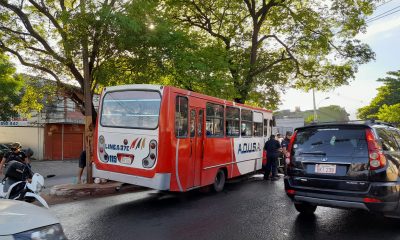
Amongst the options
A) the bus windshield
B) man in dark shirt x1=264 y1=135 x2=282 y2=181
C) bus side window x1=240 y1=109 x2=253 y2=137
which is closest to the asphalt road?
the bus windshield

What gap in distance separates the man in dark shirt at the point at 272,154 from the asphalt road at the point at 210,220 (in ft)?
11.9

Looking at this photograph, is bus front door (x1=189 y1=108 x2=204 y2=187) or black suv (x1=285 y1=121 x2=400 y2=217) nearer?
black suv (x1=285 y1=121 x2=400 y2=217)

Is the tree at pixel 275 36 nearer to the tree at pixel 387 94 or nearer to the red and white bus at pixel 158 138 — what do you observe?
the red and white bus at pixel 158 138

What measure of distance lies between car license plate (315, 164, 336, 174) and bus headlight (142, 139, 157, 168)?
3.50 m

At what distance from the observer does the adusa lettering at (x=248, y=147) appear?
38.7 feet

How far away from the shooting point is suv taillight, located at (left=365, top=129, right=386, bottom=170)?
217 inches

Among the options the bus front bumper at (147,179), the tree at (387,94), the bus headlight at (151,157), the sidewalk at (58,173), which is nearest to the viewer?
the bus front bumper at (147,179)

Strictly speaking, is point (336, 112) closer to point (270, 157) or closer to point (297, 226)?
point (270, 157)

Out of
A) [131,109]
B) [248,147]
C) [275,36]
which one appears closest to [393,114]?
[275,36]

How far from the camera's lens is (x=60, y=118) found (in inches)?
1125

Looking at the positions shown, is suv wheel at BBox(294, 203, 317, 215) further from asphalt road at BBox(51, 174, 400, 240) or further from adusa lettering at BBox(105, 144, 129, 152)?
adusa lettering at BBox(105, 144, 129, 152)

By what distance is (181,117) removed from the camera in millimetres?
8352

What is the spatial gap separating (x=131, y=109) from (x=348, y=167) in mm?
5023

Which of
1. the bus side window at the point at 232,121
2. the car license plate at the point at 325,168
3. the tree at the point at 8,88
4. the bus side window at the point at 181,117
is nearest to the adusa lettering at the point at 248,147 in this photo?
the bus side window at the point at 232,121
